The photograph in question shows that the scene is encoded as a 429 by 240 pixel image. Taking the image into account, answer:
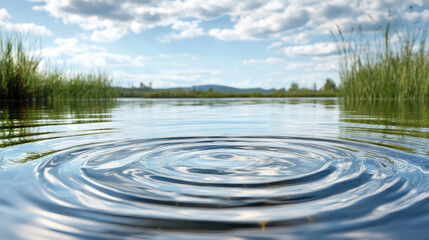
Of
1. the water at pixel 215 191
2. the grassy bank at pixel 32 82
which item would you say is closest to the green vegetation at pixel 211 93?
the grassy bank at pixel 32 82

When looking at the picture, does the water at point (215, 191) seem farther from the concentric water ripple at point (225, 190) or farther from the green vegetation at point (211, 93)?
the green vegetation at point (211, 93)

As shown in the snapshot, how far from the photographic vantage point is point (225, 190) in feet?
5.18

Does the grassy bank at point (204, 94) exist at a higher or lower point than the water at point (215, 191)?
higher

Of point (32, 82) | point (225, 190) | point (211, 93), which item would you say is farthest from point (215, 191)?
point (211, 93)

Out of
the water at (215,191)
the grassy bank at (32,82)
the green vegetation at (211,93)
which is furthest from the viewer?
the green vegetation at (211,93)

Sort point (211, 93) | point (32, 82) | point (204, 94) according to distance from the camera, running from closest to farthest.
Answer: point (32, 82) < point (211, 93) < point (204, 94)

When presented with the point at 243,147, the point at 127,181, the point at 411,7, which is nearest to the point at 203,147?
the point at 243,147

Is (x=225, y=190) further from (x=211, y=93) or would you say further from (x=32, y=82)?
(x=211, y=93)

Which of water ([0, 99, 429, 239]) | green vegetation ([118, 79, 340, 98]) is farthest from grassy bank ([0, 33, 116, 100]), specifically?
green vegetation ([118, 79, 340, 98])

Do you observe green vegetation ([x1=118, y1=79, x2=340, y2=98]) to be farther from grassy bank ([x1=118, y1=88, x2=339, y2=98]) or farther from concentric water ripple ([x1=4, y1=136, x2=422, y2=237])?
concentric water ripple ([x1=4, y1=136, x2=422, y2=237])

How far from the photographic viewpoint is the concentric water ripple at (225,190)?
1.21 m

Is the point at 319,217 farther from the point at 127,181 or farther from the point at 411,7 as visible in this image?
the point at 411,7

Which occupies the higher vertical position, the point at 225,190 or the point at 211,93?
the point at 211,93

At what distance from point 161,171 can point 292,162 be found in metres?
0.86
